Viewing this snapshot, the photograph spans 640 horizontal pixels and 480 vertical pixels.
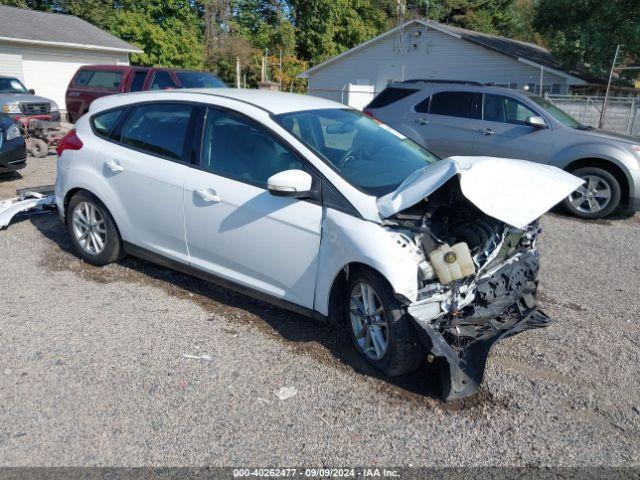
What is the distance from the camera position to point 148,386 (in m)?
3.65

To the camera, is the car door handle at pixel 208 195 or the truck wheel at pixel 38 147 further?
the truck wheel at pixel 38 147

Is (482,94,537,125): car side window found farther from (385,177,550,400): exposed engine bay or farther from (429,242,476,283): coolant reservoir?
(429,242,476,283): coolant reservoir

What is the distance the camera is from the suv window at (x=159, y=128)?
4.82 metres

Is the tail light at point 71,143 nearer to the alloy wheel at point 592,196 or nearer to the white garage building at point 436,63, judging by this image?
the alloy wheel at point 592,196

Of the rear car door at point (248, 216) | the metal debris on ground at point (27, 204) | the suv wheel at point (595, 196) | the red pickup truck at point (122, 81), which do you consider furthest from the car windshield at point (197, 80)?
the rear car door at point (248, 216)

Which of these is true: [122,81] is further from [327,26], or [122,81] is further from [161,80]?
[327,26]

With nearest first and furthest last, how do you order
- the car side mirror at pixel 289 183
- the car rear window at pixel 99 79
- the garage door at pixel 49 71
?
1. the car side mirror at pixel 289 183
2. the car rear window at pixel 99 79
3. the garage door at pixel 49 71

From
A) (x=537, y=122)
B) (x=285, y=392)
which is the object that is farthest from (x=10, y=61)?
(x=285, y=392)

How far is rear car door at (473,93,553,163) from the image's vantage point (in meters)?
8.85

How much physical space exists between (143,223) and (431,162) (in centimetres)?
252

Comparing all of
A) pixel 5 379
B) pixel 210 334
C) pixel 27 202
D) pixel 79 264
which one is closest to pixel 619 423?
pixel 210 334

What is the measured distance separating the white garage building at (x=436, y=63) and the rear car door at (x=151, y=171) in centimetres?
1878

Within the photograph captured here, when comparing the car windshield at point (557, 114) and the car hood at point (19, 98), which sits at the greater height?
the car windshield at point (557, 114)

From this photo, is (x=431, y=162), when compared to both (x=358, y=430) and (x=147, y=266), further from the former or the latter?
(x=147, y=266)
